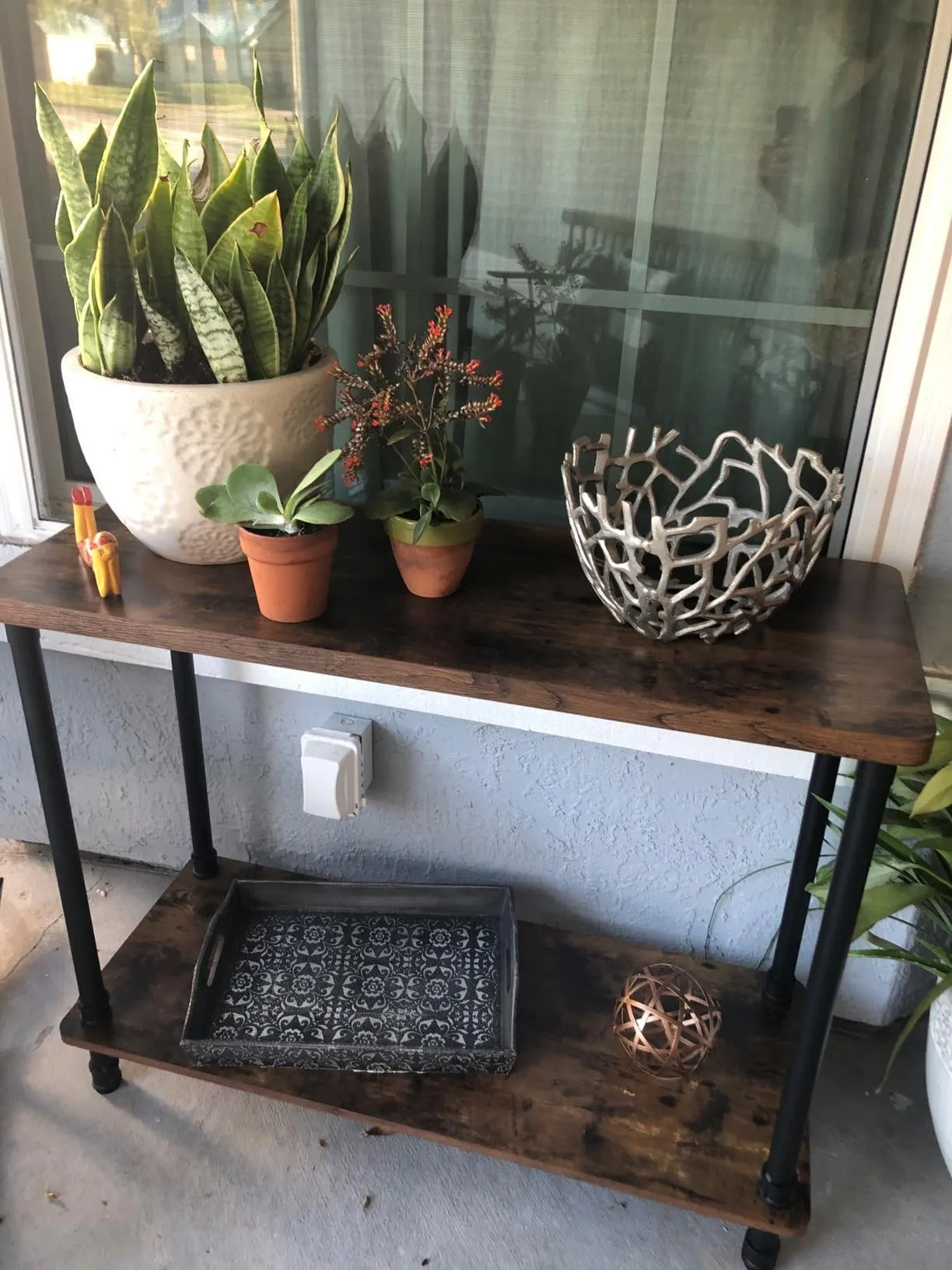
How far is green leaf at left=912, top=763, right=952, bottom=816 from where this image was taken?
0.90 meters

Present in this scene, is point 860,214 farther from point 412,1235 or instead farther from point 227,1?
point 412,1235

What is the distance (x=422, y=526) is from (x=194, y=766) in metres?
0.66

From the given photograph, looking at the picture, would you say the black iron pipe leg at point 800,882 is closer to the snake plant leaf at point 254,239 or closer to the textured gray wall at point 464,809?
the textured gray wall at point 464,809

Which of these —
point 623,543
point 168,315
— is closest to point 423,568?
point 623,543

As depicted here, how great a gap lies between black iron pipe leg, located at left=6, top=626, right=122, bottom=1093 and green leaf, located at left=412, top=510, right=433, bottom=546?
15.8 inches

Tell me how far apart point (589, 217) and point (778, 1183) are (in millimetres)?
1063

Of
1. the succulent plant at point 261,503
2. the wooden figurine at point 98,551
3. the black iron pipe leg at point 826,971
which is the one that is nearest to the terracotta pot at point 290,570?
the succulent plant at point 261,503

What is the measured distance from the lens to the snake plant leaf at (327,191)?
92 centimetres

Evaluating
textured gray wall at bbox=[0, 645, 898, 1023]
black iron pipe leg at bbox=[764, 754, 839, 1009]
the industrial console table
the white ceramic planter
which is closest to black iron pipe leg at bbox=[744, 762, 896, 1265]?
the industrial console table

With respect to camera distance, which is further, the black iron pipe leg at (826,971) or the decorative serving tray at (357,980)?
the decorative serving tray at (357,980)

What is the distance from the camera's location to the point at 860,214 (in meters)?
1.00

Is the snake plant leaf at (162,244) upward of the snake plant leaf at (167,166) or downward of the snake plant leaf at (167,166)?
downward

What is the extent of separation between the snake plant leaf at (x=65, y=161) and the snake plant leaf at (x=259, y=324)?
0.18 metres

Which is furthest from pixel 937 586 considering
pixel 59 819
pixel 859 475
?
pixel 59 819
